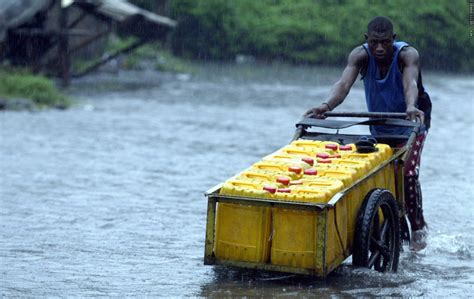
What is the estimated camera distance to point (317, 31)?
35.8 meters

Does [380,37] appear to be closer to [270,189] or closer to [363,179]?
[363,179]

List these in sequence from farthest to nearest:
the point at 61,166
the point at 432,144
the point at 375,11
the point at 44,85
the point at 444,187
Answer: the point at 375,11
the point at 44,85
the point at 432,144
the point at 61,166
the point at 444,187

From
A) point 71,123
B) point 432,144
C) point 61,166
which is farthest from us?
point 71,123

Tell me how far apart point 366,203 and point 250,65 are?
27.4m

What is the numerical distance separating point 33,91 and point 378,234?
13029 mm

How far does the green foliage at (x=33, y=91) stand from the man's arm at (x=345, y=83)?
1140cm

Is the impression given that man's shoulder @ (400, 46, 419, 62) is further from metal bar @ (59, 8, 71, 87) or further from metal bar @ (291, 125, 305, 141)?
metal bar @ (59, 8, 71, 87)

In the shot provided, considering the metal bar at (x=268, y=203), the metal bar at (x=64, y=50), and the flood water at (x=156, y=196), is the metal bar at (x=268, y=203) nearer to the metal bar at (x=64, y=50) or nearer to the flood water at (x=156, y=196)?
the flood water at (x=156, y=196)

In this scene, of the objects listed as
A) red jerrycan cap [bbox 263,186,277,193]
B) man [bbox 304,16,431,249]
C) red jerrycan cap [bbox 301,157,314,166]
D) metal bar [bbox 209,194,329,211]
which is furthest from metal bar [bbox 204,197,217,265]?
man [bbox 304,16,431,249]

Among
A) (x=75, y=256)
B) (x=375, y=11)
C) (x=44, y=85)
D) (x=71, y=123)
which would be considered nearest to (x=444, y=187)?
(x=75, y=256)

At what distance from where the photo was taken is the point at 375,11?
3612 centimetres

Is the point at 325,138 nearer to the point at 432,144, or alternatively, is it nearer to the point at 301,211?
the point at 301,211

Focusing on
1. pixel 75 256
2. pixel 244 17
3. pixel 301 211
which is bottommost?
pixel 75 256

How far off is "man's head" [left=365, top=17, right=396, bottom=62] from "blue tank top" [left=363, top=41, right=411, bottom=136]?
0.08m
